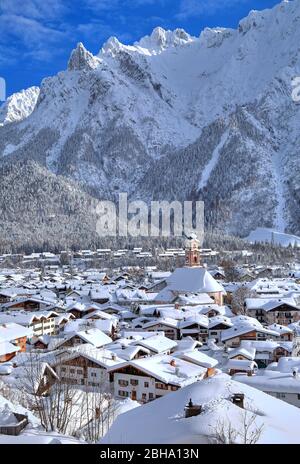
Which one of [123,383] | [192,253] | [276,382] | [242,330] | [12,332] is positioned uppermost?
[192,253]

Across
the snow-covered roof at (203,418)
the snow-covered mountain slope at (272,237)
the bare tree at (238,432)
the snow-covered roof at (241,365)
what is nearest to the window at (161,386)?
the snow-covered roof at (241,365)

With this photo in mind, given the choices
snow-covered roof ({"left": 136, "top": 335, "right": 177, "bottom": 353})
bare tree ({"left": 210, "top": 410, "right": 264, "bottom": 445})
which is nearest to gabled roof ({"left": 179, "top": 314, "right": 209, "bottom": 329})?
snow-covered roof ({"left": 136, "top": 335, "right": 177, "bottom": 353})

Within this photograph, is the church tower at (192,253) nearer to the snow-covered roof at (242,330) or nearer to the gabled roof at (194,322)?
the gabled roof at (194,322)

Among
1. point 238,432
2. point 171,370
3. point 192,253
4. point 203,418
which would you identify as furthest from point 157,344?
point 192,253

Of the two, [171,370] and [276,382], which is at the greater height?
[276,382]

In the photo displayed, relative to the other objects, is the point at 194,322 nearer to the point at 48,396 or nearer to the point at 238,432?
the point at 48,396
